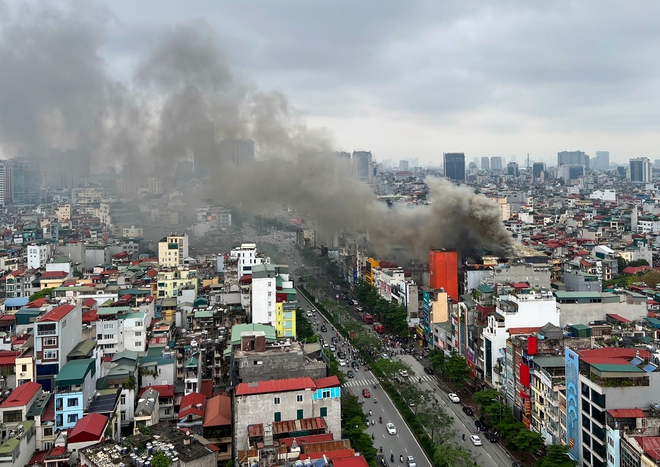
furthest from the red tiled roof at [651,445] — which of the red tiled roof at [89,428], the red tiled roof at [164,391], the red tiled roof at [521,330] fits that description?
the red tiled roof at [164,391]

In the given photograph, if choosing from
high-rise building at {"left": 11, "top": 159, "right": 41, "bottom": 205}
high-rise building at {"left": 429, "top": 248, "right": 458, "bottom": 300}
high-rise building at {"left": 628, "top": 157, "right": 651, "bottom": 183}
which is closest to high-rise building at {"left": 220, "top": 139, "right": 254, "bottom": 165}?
high-rise building at {"left": 429, "top": 248, "right": 458, "bottom": 300}

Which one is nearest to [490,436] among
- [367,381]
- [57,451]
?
[367,381]

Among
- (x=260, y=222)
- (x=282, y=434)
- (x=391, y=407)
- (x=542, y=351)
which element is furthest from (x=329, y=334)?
(x=260, y=222)

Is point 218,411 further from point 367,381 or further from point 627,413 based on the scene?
point 627,413

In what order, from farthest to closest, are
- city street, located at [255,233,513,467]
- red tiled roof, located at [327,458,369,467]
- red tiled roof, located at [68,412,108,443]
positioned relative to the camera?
1. city street, located at [255,233,513,467]
2. red tiled roof, located at [68,412,108,443]
3. red tiled roof, located at [327,458,369,467]

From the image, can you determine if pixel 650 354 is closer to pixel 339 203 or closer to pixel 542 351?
pixel 542 351

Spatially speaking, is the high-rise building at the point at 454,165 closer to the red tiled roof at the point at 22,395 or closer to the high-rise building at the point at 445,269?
the high-rise building at the point at 445,269

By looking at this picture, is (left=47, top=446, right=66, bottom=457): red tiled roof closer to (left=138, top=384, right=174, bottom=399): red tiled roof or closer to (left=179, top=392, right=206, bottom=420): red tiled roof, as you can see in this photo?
(left=179, top=392, right=206, bottom=420): red tiled roof
